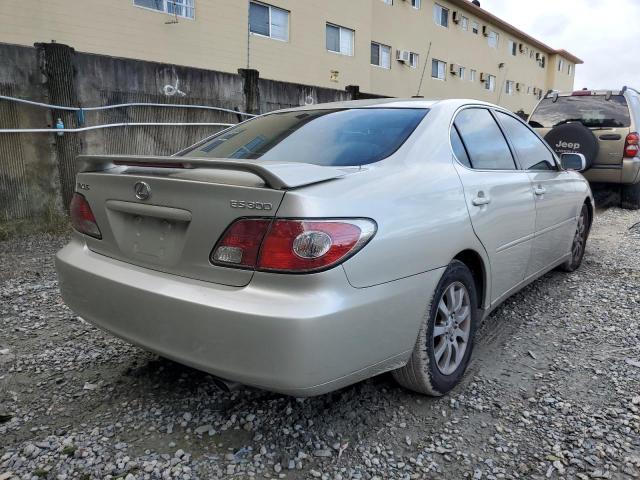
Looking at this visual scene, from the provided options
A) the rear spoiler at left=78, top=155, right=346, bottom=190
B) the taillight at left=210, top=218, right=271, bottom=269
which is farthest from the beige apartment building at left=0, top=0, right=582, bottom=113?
the taillight at left=210, top=218, right=271, bottom=269

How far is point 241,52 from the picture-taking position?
42.1ft

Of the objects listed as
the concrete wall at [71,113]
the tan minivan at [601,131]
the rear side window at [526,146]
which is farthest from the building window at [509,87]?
the rear side window at [526,146]

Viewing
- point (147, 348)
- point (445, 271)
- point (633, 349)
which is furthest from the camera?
point (633, 349)

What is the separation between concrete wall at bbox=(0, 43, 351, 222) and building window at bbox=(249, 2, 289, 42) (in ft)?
22.6

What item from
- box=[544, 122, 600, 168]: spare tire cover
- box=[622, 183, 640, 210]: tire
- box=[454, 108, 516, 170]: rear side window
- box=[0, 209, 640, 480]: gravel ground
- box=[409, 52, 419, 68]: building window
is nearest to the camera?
box=[0, 209, 640, 480]: gravel ground

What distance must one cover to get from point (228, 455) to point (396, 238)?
114cm

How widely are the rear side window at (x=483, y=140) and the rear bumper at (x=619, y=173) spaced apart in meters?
5.64

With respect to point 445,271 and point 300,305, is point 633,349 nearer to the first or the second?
point 445,271

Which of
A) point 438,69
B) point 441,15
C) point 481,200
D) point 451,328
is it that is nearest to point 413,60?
point 438,69

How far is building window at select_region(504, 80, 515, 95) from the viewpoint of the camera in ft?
99.0

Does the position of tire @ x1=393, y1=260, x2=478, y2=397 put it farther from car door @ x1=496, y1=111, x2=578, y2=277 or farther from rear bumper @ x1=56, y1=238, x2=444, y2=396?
car door @ x1=496, y1=111, x2=578, y2=277

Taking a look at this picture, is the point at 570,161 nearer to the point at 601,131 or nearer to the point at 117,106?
the point at 601,131

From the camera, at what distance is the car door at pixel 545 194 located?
3.58m

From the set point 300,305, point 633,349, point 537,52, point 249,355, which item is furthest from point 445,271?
point 537,52
